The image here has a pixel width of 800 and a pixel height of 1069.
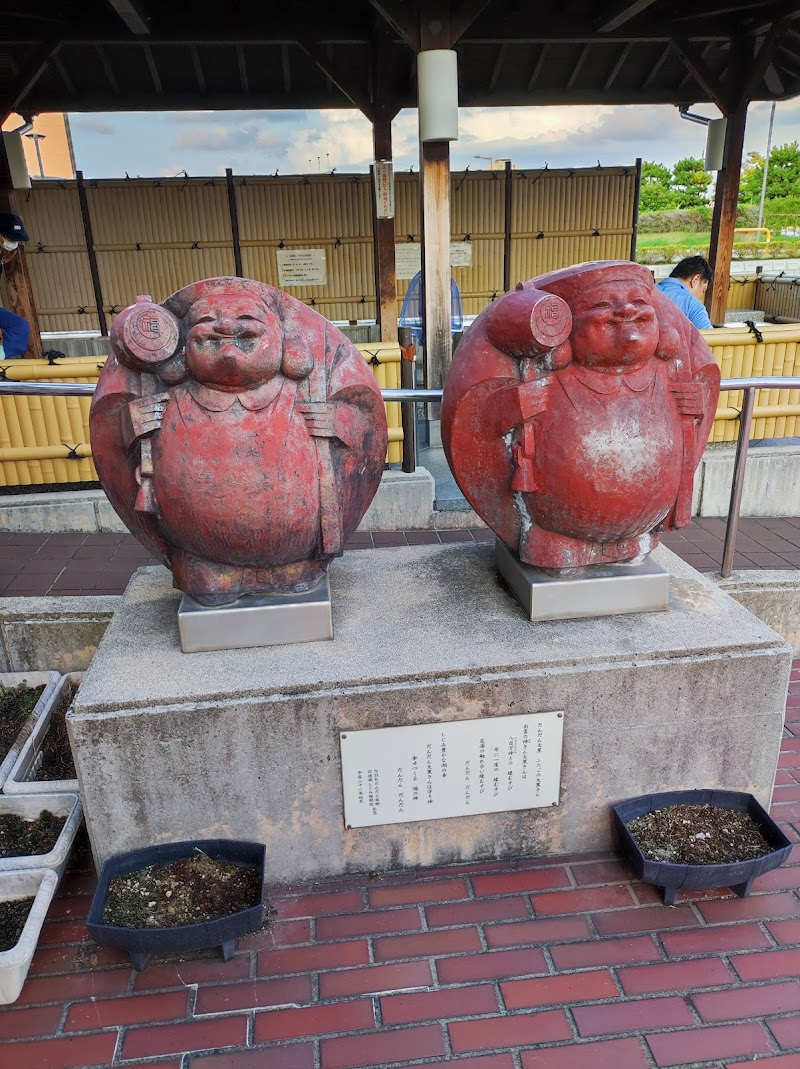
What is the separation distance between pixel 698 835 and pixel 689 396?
1.35m

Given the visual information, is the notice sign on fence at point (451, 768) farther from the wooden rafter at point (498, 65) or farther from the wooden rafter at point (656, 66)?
the wooden rafter at point (656, 66)

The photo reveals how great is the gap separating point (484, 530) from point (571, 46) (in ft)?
22.9

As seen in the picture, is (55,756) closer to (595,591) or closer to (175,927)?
(175,927)

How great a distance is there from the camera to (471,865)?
2.45m

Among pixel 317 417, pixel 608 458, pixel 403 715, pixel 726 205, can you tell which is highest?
pixel 726 205

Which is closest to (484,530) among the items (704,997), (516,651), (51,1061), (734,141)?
(516,651)

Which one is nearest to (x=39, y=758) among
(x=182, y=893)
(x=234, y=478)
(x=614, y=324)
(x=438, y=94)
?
(x=182, y=893)

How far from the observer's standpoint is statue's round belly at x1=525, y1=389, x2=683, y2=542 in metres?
2.25

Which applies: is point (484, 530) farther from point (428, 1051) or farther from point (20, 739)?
point (428, 1051)

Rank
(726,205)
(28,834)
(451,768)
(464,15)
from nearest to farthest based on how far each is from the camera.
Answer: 1. (451,768)
2. (28,834)
3. (464,15)
4. (726,205)

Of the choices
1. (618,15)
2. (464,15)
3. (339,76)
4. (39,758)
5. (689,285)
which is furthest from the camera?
(339,76)

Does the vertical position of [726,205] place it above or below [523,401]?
above

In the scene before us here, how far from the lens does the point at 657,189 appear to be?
31.2 meters

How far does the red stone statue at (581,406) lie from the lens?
2.20m
